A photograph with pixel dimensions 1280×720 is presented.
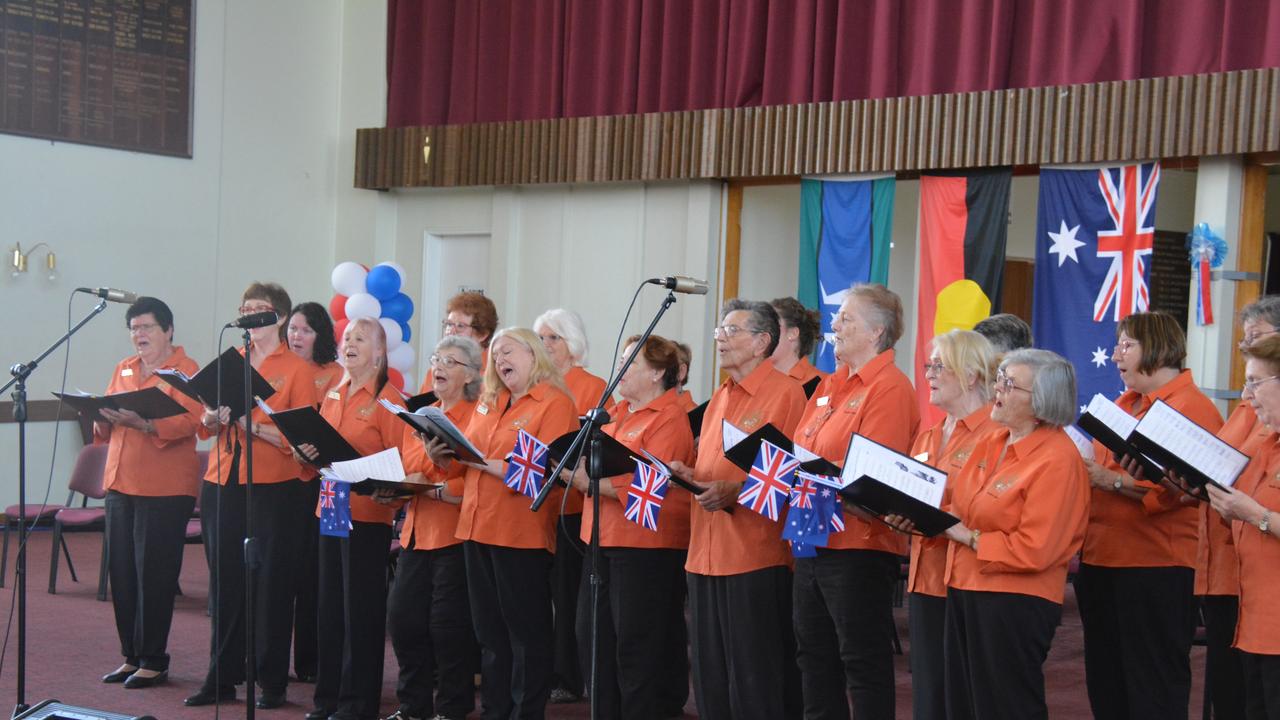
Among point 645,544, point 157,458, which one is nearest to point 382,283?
point 157,458

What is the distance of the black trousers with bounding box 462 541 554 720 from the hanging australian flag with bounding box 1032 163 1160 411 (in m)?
4.20

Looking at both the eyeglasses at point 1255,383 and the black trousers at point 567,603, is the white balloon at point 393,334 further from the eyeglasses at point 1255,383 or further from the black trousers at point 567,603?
the eyeglasses at point 1255,383

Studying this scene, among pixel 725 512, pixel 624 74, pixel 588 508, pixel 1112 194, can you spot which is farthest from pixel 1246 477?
pixel 624 74

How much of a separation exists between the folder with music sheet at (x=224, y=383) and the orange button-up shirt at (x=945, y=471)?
2.40 metres

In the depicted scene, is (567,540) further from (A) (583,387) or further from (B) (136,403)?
(B) (136,403)

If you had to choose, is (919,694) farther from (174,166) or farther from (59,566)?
(174,166)

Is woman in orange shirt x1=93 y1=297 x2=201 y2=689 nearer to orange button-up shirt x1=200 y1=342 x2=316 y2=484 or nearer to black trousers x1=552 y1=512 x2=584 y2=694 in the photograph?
orange button-up shirt x1=200 y1=342 x2=316 y2=484

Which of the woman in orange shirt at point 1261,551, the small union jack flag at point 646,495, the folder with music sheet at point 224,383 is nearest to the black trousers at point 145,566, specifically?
the folder with music sheet at point 224,383

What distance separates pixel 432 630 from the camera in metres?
4.68

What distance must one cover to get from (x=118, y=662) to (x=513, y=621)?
2.24m

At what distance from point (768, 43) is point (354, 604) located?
220 inches

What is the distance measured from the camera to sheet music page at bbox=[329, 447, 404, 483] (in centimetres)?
445

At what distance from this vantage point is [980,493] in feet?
11.4

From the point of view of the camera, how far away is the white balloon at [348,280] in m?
8.92
